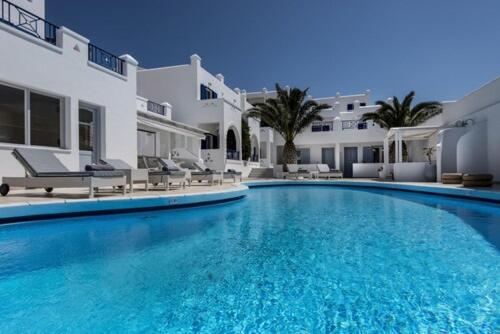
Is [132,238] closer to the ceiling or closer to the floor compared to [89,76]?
closer to the floor

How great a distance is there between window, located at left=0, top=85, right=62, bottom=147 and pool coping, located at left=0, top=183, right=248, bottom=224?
4123 mm

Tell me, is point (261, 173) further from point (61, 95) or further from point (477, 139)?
point (61, 95)

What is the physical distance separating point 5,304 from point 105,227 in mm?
3168

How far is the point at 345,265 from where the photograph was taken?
135 inches

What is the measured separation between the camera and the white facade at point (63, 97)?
26.0 feet

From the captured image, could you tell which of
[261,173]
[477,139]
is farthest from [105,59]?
[477,139]

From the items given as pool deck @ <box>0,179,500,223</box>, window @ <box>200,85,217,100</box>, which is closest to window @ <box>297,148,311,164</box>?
window @ <box>200,85,217,100</box>

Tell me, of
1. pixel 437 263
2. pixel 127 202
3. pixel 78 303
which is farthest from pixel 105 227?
pixel 437 263

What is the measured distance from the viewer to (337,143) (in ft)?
88.9

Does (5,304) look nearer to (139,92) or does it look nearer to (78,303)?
(78,303)

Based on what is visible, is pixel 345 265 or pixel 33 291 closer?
pixel 33 291

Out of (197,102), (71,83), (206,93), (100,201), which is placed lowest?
(100,201)

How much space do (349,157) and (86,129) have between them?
2435cm

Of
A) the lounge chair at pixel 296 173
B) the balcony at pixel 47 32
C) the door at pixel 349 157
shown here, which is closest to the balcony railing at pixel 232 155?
the lounge chair at pixel 296 173
